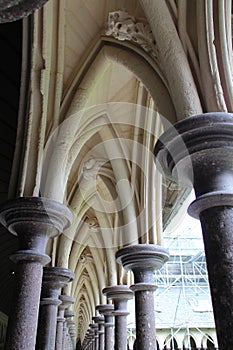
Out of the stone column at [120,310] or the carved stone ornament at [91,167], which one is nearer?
the stone column at [120,310]

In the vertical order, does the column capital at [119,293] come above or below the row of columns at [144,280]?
above

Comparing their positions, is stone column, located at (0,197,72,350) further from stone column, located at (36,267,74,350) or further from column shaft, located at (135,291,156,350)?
stone column, located at (36,267,74,350)

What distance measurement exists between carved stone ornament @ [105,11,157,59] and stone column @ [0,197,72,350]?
177 centimetres

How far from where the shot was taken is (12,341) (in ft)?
9.66

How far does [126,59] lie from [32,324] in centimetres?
276

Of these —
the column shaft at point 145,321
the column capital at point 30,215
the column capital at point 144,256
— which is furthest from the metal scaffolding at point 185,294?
the column capital at point 30,215

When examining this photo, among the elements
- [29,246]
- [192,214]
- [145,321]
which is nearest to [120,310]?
[145,321]

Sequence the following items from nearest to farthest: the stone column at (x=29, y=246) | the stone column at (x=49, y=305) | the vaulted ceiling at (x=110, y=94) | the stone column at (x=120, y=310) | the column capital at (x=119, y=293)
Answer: the vaulted ceiling at (x=110, y=94), the stone column at (x=29, y=246), the stone column at (x=49, y=305), the stone column at (x=120, y=310), the column capital at (x=119, y=293)

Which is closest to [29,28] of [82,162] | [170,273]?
[82,162]

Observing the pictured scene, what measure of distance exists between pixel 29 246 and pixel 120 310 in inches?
159

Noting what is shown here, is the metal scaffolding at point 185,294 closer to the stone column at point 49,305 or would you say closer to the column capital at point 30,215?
the stone column at point 49,305

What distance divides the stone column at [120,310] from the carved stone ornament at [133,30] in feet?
16.3

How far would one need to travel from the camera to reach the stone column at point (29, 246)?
3.05 metres

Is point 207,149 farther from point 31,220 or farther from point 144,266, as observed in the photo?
point 144,266
